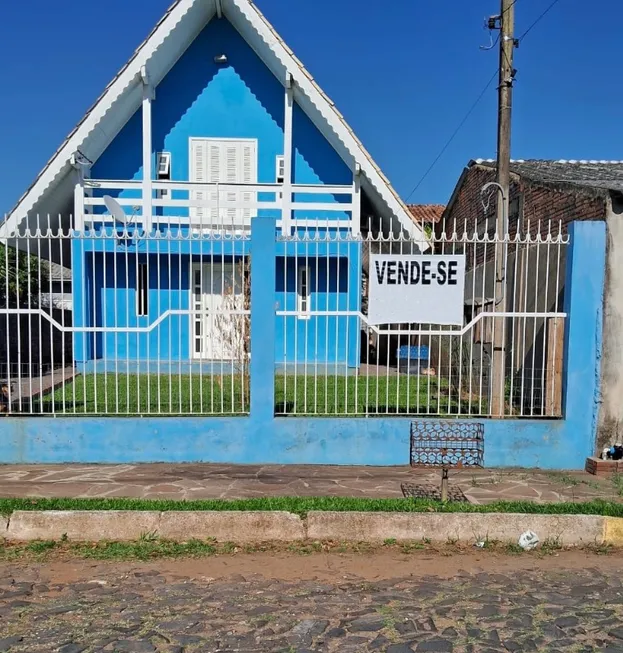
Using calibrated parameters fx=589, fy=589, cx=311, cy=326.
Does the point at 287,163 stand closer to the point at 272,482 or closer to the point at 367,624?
the point at 272,482

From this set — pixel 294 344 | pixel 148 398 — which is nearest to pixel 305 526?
pixel 148 398

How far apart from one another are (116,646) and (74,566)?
1.40 meters

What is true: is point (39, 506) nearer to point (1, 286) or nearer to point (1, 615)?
point (1, 615)

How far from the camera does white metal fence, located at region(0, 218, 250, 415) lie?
22.3 feet

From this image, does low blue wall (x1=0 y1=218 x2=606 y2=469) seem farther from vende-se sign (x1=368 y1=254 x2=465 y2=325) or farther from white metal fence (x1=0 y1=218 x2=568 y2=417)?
vende-se sign (x1=368 y1=254 x2=465 y2=325)

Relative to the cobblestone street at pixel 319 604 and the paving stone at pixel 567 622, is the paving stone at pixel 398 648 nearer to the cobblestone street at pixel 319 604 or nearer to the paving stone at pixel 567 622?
the cobblestone street at pixel 319 604

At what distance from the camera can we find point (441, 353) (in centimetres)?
770

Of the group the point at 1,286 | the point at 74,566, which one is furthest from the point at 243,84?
the point at 74,566

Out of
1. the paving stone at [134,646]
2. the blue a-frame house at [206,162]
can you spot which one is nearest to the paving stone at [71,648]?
the paving stone at [134,646]

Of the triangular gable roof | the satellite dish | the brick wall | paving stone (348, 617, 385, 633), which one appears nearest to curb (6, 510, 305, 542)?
paving stone (348, 617, 385, 633)

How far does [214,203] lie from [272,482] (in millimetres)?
7347

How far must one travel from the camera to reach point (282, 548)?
5012 millimetres

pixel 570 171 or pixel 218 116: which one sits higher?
pixel 218 116

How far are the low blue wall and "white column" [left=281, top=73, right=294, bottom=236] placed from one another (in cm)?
570
